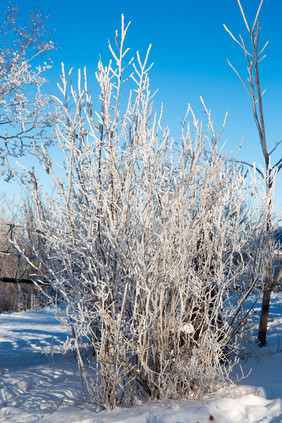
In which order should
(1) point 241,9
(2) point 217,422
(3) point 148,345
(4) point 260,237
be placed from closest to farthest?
1. (2) point 217,422
2. (3) point 148,345
3. (4) point 260,237
4. (1) point 241,9

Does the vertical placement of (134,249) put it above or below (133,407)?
above

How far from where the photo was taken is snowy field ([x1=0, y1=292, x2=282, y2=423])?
3.06 m

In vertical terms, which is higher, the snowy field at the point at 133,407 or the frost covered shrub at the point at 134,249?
the frost covered shrub at the point at 134,249

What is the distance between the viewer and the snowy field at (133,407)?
3059 millimetres

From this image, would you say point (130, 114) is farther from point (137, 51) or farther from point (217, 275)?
point (217, 275)

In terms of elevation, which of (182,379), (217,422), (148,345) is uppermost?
(148,345)

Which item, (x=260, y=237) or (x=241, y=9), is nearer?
(x=260, y=237)

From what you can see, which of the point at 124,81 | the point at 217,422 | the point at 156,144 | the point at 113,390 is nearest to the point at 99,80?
the point at 124,81

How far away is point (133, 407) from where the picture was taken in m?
3.37

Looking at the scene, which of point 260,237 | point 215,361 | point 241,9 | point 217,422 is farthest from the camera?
point 241,9

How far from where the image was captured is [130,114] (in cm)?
349

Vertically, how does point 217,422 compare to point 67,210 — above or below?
below

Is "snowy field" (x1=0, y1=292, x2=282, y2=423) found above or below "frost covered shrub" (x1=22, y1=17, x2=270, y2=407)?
below

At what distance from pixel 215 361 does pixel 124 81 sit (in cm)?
252
